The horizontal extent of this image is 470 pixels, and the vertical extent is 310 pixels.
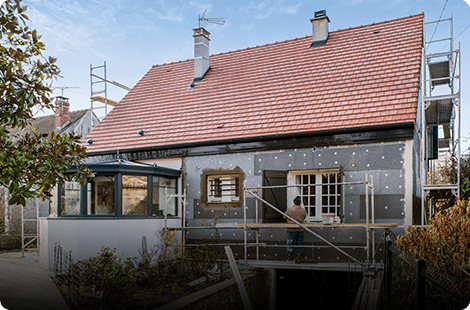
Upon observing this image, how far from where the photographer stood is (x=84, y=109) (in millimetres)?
25656

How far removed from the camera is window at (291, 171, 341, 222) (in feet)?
38.3

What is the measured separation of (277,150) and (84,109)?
16.9 m

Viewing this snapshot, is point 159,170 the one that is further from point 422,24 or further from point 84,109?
point 84,109

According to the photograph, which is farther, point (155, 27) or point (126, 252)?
point (126, 252)

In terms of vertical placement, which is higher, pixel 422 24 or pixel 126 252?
pixel 422 24

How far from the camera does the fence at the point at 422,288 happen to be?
418 cm

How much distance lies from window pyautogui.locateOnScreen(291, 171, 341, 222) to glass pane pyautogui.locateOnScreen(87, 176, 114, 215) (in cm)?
516

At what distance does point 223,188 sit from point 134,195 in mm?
2673

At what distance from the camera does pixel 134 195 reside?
12430 mm

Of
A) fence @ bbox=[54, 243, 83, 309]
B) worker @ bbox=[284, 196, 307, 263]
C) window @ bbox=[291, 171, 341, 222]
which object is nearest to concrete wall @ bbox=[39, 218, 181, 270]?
fence @ bbox=[54, 243, 83, 309]

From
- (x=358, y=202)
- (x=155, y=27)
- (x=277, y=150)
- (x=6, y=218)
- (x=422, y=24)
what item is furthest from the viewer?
(x=6, y=218)

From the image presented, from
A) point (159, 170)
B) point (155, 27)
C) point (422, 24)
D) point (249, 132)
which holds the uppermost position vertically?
point (422, 24)

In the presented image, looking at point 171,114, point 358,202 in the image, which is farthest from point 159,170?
point 358,202

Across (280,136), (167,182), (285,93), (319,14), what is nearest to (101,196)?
(167,182)
